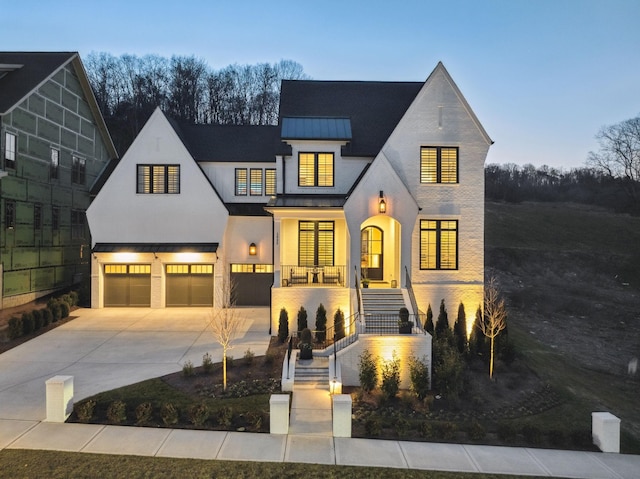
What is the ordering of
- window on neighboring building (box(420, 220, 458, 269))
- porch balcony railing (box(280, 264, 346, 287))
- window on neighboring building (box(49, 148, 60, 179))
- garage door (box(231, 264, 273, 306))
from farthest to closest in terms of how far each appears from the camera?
window on neighboring building (box(49, 148, 60, 179)) → garage door (box(231, 264, 273, 306)) → porch balcony railing (box(280, 264, 346, 287)) → window on neighboring building (box(420, 220, 458, 269))

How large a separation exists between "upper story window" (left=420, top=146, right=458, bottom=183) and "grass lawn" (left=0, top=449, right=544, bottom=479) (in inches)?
475

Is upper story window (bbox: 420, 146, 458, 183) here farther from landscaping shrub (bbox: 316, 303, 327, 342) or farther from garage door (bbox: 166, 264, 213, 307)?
garage door (bbox: 166, 264, 213, 307)

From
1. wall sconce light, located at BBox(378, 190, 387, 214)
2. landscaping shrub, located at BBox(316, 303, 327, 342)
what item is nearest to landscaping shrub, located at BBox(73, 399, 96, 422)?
landscaping shrub, located at BBox(316, 303, 327, 342)

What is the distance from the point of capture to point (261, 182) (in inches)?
884

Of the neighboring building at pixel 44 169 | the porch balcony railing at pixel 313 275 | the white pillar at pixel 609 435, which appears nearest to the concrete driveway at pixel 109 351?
the porch balcony railing at pixel 313 275

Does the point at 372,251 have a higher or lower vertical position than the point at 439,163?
lower

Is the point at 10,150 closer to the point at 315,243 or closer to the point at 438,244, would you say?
the point at 315,243

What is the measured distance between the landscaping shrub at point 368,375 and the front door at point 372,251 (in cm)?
639

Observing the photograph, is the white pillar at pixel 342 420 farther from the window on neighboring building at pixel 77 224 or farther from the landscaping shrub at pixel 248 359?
the window on neighboring building at pixel 77 224

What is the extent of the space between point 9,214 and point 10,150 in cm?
317

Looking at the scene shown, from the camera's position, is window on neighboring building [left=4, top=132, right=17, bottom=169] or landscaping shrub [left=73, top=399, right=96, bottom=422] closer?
landscaping shrub [left=73, top=399, right=96, bottom=422]

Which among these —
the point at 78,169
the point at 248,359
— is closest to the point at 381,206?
the point at 248,359

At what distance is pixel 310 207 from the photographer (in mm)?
16531

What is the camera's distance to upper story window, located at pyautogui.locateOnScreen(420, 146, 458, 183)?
17.2 m
